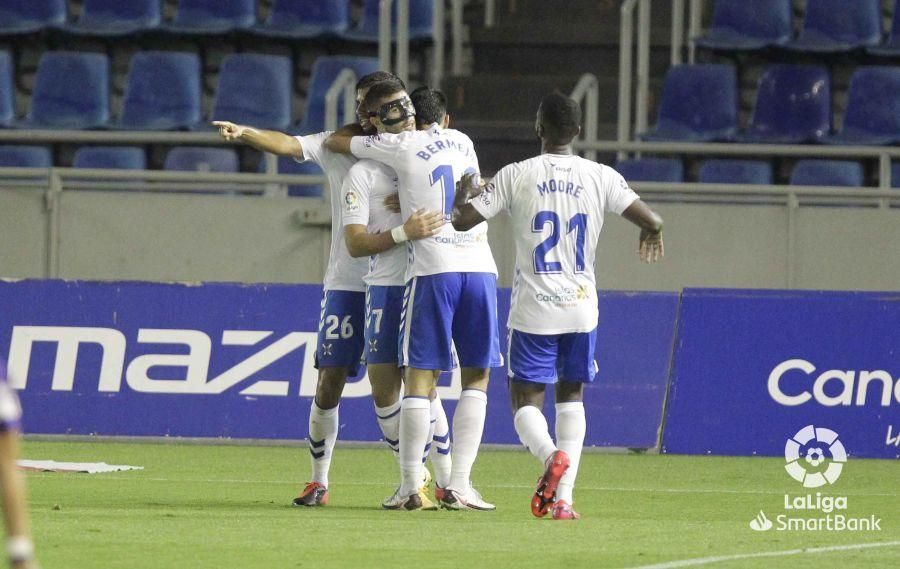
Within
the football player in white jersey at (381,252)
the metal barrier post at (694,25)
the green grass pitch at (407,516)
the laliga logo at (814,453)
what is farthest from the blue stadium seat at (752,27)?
the football player in white jersey at (381,252)

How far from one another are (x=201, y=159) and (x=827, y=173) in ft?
19.4

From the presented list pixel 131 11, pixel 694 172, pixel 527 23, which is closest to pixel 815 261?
pixel 694 172

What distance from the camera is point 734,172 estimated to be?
52.3ft

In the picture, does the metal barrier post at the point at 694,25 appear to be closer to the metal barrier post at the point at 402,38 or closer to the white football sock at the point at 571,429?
the metal barrier post at the point at 402,38

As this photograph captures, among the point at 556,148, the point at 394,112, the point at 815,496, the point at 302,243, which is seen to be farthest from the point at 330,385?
the point at 302,243

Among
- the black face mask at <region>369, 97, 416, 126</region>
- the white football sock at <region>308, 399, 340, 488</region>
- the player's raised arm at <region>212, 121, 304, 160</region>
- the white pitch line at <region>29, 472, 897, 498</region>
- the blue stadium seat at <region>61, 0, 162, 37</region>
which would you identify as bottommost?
the white pitch line at <region>29, 472, 897, 498</region>

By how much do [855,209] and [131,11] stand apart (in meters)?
8.08

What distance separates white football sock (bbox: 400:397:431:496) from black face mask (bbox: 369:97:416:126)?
4.20 ft

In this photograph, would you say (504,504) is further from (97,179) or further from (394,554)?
(97,179)

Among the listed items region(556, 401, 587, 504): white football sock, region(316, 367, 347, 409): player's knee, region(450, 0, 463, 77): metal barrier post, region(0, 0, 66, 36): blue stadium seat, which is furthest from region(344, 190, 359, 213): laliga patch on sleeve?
region(0, 0, 66, 36): blue stadium seat

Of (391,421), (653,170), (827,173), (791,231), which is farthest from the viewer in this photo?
(827,173)

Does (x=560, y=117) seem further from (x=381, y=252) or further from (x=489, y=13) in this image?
(x=489, y=13)

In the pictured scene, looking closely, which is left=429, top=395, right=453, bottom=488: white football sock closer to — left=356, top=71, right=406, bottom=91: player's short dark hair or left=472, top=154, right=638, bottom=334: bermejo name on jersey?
left=472, top=154, right=638, bottom=334: bermejo name on jersey

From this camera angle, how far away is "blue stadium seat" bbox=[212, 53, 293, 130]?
17.1 metres
